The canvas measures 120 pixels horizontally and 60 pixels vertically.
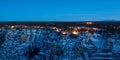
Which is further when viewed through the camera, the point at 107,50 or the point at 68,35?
the point at 68,35

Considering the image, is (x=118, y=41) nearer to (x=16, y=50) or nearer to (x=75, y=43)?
(x=75, y=43)

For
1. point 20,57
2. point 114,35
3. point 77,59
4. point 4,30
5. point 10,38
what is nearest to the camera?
point 77,59

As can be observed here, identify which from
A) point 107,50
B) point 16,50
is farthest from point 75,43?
point 16,50

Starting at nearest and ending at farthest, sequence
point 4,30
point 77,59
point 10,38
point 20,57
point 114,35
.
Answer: point 77,59 < point 20,57 < point 114,35 < point 10,38 < point 4,30

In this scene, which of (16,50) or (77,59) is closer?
(77,59)

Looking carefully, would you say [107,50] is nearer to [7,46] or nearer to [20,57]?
[20,57]

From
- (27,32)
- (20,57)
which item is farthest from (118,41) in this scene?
(27,32)
